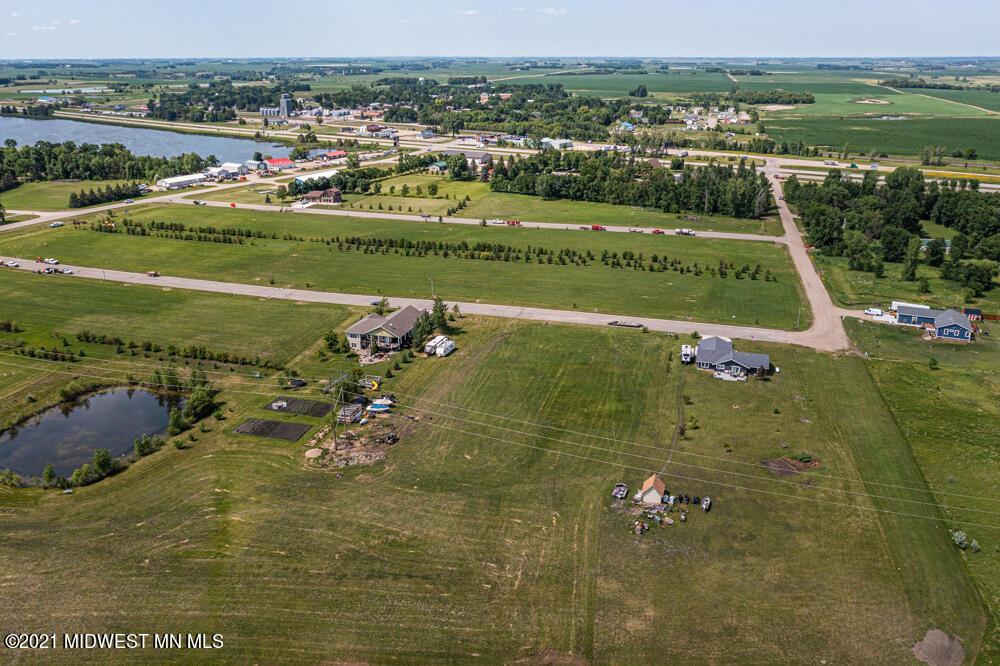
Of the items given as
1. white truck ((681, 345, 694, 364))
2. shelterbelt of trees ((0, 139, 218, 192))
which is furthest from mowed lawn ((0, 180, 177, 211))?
white truck ((681, 345, 694, 364))

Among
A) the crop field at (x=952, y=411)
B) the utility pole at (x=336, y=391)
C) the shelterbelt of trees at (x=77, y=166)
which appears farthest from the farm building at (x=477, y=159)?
the utility pole at (x=336, y=391)

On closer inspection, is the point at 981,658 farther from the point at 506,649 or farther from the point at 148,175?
the point at 148,175

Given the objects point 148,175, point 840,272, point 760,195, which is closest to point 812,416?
point 840,272

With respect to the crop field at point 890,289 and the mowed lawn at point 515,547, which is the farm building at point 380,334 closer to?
the mowed lawn at point 515,547

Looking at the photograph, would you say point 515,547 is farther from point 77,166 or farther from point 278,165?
point 77,166

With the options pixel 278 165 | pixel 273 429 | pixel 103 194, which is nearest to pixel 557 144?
pixel 278 165
